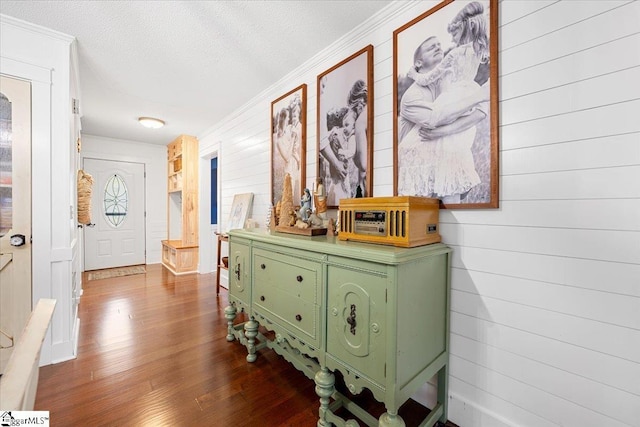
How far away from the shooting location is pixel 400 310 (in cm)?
130

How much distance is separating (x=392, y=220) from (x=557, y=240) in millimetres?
745

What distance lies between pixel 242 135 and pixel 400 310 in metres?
3.29

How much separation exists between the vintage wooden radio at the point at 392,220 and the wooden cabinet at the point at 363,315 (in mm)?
78

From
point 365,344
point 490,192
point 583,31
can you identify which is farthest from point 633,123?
point 365,344

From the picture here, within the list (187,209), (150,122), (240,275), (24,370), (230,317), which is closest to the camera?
(24,370)

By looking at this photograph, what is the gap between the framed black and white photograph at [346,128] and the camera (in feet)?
6.82

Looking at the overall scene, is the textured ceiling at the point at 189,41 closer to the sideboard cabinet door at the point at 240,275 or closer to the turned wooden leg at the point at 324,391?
the sideboard cabinet door at the point at 240,275

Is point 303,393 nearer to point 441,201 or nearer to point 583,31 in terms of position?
point 441,201

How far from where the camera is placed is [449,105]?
1.62 meters

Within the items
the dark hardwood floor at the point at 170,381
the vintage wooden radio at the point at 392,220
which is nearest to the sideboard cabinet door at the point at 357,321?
the vintage wooden radio at the point at 392,220

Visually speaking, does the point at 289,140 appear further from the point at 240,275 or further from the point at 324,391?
the point at 324,391

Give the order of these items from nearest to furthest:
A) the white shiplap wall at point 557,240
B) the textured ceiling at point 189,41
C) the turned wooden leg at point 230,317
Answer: the white shiplap wall at point 557,240
the textured ceiling at point 189,41
the turned wooden leg at point 230,317

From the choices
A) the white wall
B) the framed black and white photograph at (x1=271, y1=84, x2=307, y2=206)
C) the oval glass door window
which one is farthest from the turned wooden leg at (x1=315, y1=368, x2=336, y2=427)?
the oval glass door window

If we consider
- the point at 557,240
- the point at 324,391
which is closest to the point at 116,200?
the point at 324,391
